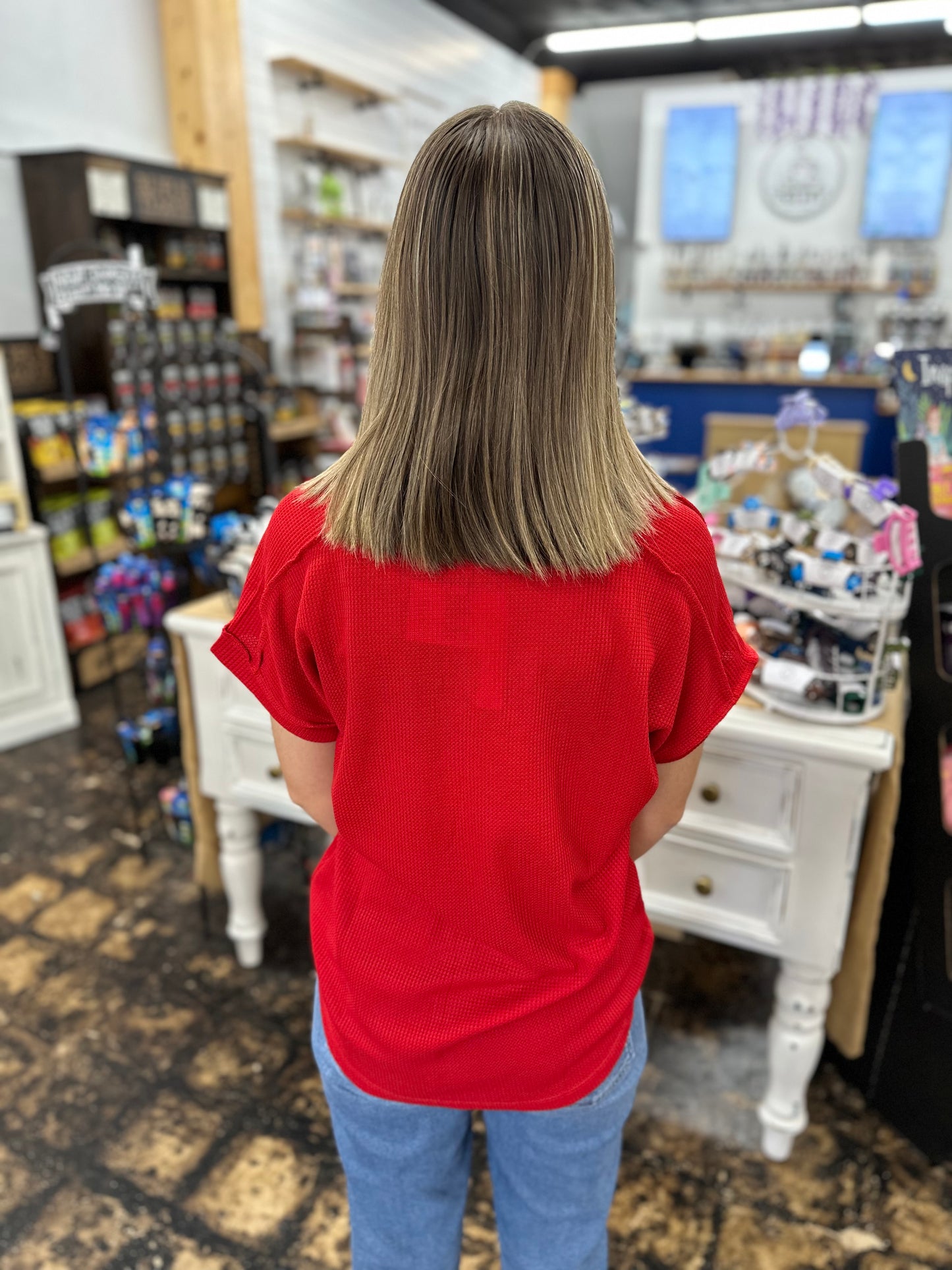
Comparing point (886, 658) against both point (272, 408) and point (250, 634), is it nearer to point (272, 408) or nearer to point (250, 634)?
point (250, 634)

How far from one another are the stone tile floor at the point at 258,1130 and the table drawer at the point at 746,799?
2.46 feet

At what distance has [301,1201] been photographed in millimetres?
1781

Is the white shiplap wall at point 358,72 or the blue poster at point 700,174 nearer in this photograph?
the white shiplap wall at point 358,72

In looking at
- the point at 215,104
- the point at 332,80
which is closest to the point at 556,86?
the point at 332,80

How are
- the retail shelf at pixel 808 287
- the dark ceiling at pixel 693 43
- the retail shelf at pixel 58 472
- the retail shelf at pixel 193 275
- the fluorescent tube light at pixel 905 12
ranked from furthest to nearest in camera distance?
the retail shelf at pixel 808 287 < the dark ceiling at pixel 693 43 < the fluorescent tube light at pixel 905 12 < the retail shelf at pixel 193 275 < the retail shelf at pixel 58 472

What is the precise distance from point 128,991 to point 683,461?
4257 mm

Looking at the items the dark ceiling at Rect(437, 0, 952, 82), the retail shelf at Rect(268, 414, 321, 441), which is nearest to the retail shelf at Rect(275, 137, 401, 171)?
the retail shelf at Rect(268, 414, 321, 441)

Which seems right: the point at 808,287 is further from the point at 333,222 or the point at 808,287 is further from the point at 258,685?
the point at 258,685

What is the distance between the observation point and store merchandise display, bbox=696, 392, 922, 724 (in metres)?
1.51

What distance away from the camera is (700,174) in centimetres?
875

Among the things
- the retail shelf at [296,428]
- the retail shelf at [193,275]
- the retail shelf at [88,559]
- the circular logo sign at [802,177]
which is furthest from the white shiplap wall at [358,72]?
the circular logo sign at [802,177]

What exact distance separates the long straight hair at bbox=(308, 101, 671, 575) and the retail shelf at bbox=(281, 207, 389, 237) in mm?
5543

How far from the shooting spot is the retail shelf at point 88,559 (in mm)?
4164

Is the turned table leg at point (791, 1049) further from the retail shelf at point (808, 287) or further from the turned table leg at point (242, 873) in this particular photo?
the retail shelf at point (808, 287)
